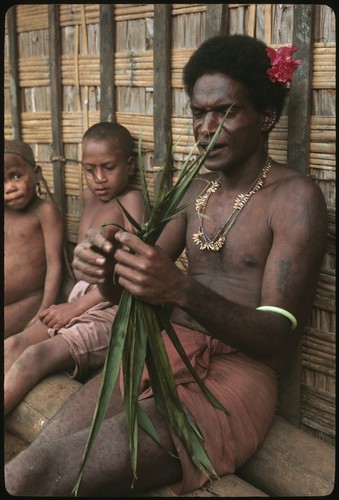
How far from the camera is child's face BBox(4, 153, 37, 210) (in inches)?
166

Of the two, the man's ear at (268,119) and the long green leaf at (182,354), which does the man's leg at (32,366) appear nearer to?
the long green leaf at (182,354)

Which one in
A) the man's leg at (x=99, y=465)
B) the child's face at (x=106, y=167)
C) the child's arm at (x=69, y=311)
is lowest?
the man's leg at (x=99, y=465)

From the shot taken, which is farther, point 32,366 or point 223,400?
point 32,366

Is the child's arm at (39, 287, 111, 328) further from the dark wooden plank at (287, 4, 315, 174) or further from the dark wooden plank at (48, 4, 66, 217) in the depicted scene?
the dark wooden plank at (287, 4, 315, 174)

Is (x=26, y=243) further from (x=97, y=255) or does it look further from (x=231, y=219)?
(x=97, y=255)

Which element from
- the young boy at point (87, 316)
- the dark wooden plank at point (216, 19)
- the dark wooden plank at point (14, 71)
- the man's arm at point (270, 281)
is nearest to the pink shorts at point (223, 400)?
the man's arm at point (270, 281)

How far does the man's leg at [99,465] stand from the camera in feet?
7.63

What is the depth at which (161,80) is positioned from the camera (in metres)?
3.75

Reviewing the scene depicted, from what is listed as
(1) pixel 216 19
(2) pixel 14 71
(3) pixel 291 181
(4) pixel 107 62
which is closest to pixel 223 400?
(3) pixel 291 181

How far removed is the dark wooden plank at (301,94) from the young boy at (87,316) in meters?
0.97

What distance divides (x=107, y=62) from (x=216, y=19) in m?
1.01

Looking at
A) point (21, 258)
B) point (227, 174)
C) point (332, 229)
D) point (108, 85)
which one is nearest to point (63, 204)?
point (21, 258)

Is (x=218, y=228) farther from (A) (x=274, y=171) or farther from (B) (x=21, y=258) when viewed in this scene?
(B) (x=21, y=258)

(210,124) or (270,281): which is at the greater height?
(210,124)
